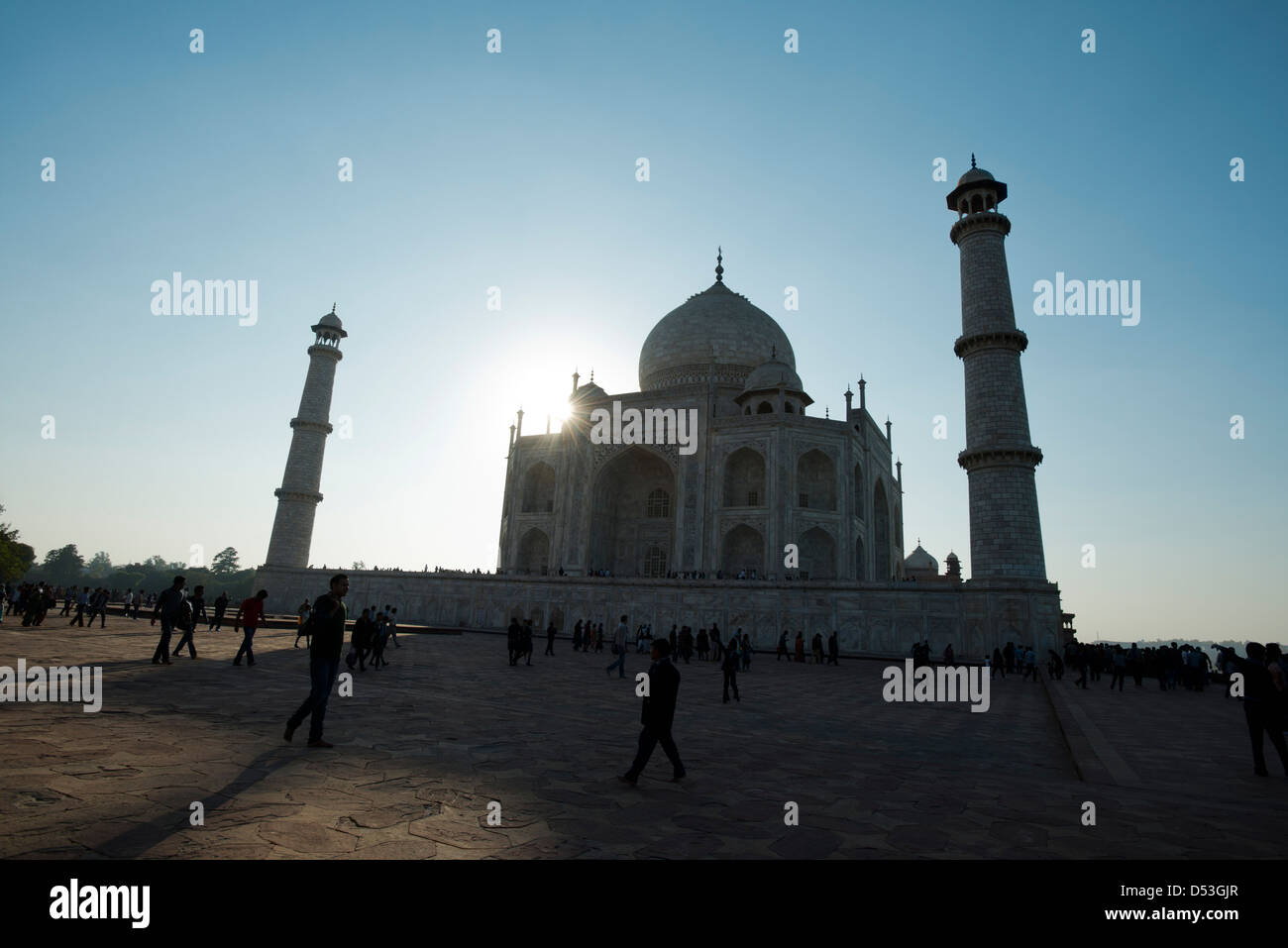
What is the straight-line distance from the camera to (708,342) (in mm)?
41094

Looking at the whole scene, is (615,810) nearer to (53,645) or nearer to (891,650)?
(53,645)

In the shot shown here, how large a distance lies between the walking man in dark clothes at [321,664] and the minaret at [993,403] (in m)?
20.9

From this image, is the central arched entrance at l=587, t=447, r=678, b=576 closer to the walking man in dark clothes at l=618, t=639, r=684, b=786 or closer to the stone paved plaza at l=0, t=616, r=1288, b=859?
the stone paved plaza at l=0, t=616, r=1288, b=859

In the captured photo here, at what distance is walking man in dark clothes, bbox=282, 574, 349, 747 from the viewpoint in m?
5.74

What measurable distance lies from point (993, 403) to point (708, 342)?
20.7 meters

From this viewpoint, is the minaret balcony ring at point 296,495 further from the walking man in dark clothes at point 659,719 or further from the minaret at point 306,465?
the walking man in dark clothes at point 659,719

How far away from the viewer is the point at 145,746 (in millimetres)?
5316

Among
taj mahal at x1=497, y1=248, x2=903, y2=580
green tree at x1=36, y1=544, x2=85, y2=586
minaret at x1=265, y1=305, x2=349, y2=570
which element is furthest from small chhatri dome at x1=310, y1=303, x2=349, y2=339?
green tree at x1=36, y1=544, x2=85, y2=586

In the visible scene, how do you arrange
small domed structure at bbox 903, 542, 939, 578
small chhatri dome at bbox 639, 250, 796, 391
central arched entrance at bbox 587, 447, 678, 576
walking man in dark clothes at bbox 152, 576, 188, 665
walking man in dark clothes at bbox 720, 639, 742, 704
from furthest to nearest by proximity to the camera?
small domed structure at bbox 903, 542, 939, 578
small chhatri dome at bbox 639, 250, 796, 391
central arched entrance at bbox 587, 447, 678, 576
walking man in dark clothes at bbox 720, 639, 742, 704
walking man in dark clothes at bbox 152, 576, 188, 665

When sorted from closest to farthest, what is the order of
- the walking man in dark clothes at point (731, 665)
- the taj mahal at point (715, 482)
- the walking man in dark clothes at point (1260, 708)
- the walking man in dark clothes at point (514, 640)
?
the walking man in dark clothes at point (1260, 708) → the walking man in dark clothes at point (731, 665) → the walking man in dark clothes at point (514, 640) → the taj mahal at point (715, 482)

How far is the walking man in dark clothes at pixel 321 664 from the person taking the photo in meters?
5.74

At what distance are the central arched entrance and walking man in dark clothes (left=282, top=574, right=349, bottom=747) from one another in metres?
29.3

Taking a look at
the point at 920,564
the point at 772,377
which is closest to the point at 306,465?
the point at 772,377

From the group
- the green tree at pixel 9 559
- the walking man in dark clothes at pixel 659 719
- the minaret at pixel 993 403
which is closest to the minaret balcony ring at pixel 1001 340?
the minaret at pixel 993 403
